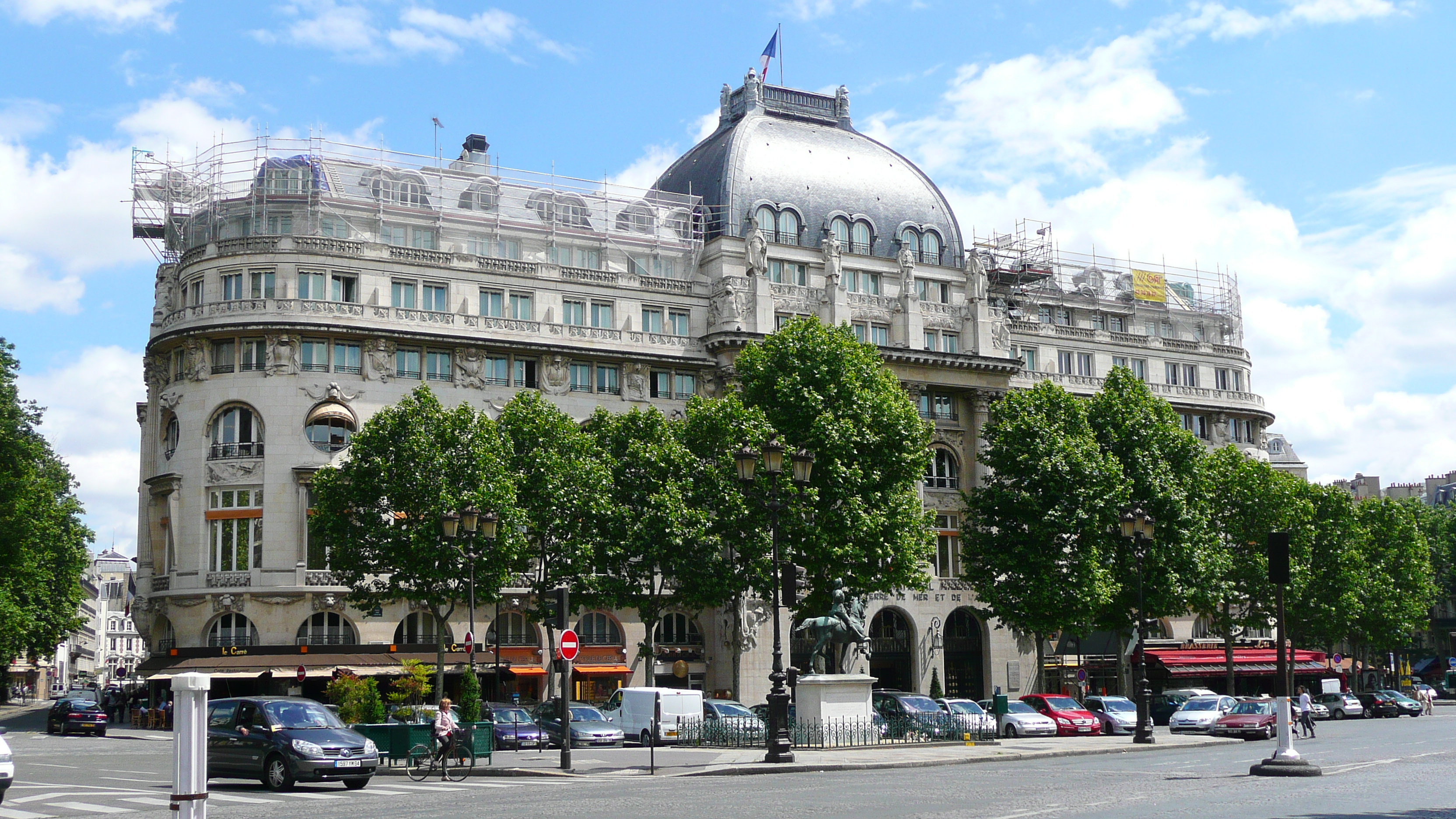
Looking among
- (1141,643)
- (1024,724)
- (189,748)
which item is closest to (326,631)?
(1024,724)

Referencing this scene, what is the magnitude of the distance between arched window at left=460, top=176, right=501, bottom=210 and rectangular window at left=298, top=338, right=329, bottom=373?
10799 millimetres

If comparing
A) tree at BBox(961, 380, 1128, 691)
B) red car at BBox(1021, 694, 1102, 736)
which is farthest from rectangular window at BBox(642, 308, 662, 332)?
red car at BBox(1021, 694, 1102, 736)

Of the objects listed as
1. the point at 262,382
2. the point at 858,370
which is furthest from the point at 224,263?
the point at 858,370

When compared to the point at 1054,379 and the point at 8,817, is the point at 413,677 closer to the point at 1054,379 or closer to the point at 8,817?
the point at 8,817

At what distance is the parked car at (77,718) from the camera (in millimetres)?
55656

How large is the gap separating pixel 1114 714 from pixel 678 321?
28.4 meters

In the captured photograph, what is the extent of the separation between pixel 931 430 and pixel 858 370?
4626 millimetres

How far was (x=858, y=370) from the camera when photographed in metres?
58.3

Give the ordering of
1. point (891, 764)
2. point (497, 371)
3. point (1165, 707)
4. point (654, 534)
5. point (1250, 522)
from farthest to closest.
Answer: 1. point (1250, 522)
2. point (497, 371)
3. point (1165, 707)
4. point (654, 534)
5. point (891, 764)

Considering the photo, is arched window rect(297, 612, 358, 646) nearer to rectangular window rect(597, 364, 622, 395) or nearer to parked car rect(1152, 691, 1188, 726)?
rectangular window rect(597, 364, 622, 395)

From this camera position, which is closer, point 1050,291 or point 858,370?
point 858,370

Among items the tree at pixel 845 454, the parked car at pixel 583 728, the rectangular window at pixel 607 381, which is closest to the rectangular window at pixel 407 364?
the rectangular window at pixel 607 381

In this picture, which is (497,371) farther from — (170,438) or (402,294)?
(170,438)

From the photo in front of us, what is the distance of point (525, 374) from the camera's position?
64.4 metres
